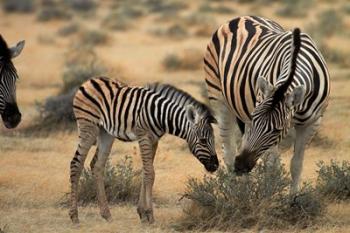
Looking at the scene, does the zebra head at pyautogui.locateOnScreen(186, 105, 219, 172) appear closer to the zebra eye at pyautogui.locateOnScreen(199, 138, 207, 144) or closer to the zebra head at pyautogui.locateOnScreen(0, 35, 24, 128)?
the zebra eye at pyautogui.locateOnScreen(199, 138, 207, 144)

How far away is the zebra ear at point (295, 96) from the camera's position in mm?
6516

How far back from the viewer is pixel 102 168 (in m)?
8.30

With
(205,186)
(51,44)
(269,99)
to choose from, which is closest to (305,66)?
(269,99)

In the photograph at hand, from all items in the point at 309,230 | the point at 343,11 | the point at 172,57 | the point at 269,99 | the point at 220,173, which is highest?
the point at 343,11

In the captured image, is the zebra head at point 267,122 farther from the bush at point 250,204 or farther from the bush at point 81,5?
the bush at point 81,5

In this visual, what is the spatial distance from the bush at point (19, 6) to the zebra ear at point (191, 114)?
98.4 ft

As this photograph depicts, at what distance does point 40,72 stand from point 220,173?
40.7 ft

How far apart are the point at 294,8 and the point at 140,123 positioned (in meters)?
24.1

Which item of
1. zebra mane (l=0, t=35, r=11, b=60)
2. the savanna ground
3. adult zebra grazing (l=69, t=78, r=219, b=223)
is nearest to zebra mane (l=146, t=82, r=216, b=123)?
adult zebra grazing (l=69, t=78, r=219, b=223)

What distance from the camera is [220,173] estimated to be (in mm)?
7625

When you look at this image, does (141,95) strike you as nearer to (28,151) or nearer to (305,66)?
(305,66)

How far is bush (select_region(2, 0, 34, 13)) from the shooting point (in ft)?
119

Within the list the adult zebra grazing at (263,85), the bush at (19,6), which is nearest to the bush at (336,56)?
the adult zebra grazing at (263,85)

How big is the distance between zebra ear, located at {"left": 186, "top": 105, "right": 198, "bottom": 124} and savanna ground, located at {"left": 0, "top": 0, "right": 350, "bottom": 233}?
111 cm
